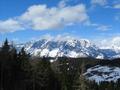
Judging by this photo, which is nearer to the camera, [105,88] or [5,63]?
[5,63]

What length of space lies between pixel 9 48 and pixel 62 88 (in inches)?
1347

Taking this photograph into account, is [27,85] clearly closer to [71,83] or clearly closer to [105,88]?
[71,83]

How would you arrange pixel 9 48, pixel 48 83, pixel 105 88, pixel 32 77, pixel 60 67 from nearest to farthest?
1. pixel 9 48
2. pixel 32 77
3. pixel 48 83
4. pixel 60 67
5. pixel 105 88

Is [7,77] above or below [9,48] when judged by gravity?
below

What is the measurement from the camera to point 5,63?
64875mm

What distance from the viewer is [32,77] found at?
75.3m

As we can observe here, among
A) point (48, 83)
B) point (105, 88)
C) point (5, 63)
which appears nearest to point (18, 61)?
point (5, 63)

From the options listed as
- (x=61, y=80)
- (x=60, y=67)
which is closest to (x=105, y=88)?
(x=60, y=67)

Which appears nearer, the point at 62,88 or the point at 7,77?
the point at 7,77

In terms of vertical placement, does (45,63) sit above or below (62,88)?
above

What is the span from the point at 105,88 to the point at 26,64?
114 meters

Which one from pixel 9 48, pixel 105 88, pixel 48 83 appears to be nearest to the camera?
pixel 9 48

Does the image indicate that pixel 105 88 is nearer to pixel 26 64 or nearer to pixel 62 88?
pixel 62 88

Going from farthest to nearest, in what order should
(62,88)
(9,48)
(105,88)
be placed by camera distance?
(105,88) < (62,88) < (9,48)
